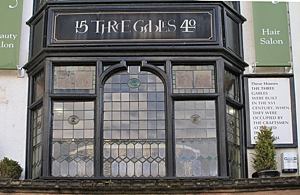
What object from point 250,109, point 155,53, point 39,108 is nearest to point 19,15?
point 39,108

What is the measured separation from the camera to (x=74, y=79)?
47.8 ft

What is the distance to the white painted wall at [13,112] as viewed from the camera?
14.9 meters

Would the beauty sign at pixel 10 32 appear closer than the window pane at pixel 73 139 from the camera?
No

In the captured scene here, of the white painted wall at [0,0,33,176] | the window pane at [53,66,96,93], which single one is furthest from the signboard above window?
the white painted wall at [0,0,33,176]

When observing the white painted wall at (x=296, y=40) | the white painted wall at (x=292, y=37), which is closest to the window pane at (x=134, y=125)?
the white painted wall at (x=292, y=37)

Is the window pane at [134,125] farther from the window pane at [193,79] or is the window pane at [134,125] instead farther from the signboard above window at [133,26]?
the signboard above window at [133,26]

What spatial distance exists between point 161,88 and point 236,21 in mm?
2430

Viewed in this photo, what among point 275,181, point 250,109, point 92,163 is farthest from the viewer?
point 250,109

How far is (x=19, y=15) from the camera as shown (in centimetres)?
1574

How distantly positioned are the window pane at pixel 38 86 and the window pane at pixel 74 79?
0.39 m

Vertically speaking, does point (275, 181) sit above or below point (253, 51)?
below

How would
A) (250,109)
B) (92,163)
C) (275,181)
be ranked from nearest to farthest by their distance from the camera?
(275,181)
(92,163)
(250,109)

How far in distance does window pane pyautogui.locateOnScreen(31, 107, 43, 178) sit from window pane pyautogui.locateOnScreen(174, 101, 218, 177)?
2.81 m

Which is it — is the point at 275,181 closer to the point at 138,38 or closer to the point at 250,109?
the point at 250,109
